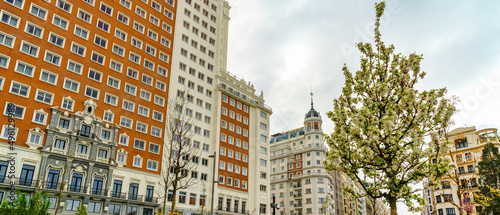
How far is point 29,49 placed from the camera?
4588 cm

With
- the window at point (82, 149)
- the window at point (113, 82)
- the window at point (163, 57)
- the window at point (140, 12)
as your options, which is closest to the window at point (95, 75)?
the window at point (113, 82)

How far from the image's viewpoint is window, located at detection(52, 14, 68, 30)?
49353 mm

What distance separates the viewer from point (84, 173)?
153 feet

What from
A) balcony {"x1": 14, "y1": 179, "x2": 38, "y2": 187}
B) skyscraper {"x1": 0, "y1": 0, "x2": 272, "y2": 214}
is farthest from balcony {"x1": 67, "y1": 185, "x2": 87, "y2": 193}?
balcony {"x1": 14, "y1": 179, "x2": 38, "y2": 187}

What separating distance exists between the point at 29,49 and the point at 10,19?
452cm

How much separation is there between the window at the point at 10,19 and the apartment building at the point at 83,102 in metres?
0.12

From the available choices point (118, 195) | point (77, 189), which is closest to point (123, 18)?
point (77, 189)

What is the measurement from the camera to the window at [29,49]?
45334 mm

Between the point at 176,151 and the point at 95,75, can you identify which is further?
the point at 176,151

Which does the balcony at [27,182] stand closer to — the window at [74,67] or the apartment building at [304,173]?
the window at [74,67]

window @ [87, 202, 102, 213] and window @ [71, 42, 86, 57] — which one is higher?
window @ [71, 42, 86, 57]

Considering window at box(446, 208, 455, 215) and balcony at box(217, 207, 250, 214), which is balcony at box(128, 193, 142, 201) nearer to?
balcony at box(217, 207, 250, 214)

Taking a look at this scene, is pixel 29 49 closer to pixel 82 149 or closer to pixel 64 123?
pixel 64 123

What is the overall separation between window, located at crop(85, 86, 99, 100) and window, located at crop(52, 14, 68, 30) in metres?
9.80
